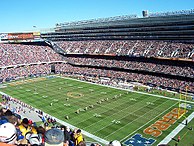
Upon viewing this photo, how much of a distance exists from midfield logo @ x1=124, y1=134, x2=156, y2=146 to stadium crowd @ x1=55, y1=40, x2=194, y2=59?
31.3 m

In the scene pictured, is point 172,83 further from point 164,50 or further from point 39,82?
point 39,82

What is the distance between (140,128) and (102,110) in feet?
26.6

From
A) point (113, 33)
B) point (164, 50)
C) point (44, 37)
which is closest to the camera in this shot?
point (164, 50)

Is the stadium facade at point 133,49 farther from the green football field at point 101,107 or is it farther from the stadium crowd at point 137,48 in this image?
the green football field at point 101,107

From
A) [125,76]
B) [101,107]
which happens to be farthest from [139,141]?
[125,76]

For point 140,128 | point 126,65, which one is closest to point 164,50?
point 126,65

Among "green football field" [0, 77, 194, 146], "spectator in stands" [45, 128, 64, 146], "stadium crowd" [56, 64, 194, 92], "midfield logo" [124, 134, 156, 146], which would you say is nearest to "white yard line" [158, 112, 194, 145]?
"green football field" [0, 77, 194, 146]

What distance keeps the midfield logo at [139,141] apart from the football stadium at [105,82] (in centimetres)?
11

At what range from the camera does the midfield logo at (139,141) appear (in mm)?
25269

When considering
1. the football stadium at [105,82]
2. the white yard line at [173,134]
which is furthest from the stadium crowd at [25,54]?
the white yard line at [173,134]

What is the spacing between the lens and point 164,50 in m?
59.1

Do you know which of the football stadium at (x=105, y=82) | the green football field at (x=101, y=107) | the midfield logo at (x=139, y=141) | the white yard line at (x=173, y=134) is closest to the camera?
the midfield logo at (x=139, y=141)

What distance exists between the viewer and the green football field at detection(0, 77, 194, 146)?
2872 centimetres

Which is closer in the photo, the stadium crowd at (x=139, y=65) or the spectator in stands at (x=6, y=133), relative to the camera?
the spectator in stands at (x=6, y=133)
